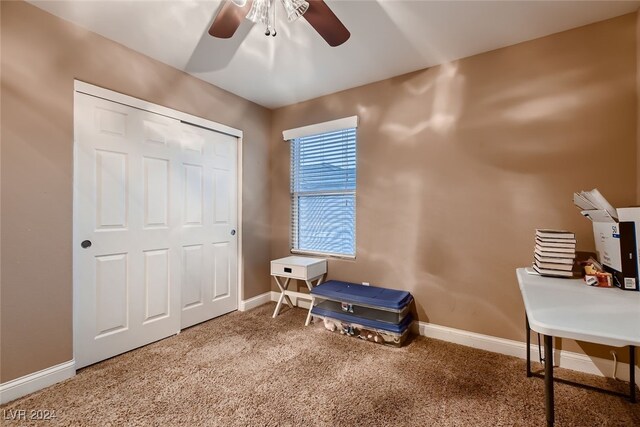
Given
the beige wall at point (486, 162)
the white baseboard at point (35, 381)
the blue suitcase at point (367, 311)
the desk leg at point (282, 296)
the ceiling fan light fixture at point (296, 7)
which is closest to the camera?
the ceiling fan light fixture at point (296, 7)

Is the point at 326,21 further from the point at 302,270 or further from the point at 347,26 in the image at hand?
the point at 302,270

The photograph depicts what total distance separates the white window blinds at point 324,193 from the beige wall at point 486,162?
0.46 feet

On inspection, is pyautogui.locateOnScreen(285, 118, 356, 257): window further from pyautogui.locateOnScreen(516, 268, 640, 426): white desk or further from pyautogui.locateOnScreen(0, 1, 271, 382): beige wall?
pyautogui.locateOnScreen(0, 1, 271, 382): beige wall

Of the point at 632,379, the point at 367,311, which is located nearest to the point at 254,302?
the point at 367,311

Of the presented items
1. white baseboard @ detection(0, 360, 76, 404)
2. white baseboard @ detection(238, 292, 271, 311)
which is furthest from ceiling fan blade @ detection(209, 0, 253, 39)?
white baseboard @ detection(238, 292, 271, 311)

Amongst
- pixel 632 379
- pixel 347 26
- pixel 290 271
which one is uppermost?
pixel 347 26

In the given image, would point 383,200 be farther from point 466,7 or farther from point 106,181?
point 106,181

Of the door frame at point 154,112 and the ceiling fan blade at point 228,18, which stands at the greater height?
the ceiling fan blade at point 228,18

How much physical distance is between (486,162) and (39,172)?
3.20 m

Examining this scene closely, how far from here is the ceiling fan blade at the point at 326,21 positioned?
4.50ft

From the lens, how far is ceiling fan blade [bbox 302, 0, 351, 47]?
4.50 ft

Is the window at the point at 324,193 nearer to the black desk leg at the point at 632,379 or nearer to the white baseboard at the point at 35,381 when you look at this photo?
the black desk leg at the point at 632,379

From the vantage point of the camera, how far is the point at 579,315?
3.37 ft

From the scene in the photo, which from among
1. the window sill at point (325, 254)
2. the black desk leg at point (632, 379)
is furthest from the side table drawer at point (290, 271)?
the black desk leg at point (632, 379)
